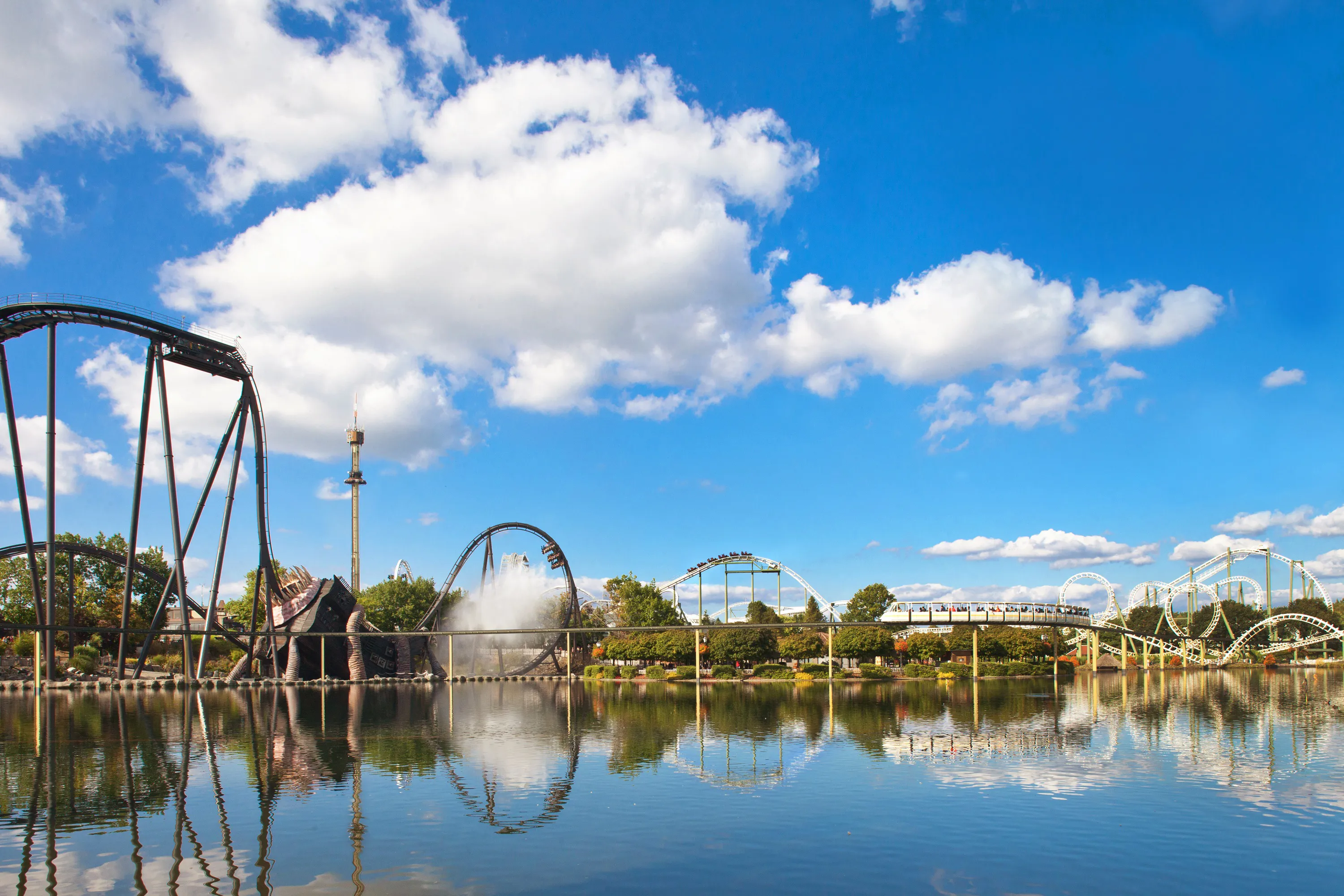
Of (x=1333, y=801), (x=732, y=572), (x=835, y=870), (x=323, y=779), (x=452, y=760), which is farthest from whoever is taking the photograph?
(x=732, y=572)

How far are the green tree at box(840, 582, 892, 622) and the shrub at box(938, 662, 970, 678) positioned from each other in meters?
32.6

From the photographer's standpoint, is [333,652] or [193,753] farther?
[333,652]

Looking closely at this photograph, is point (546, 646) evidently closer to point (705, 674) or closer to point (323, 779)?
point (705, 674)

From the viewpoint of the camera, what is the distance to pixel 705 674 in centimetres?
6994

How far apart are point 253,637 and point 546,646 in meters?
24.7

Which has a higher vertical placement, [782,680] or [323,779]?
[323,779]

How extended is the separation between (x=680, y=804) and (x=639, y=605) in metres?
79.2

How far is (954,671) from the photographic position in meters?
68.7

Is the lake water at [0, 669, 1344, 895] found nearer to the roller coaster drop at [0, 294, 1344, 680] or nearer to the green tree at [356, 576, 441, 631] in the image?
the roller coaster drop at [0, 294, 1344, 680]

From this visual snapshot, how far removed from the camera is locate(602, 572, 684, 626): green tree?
9756 cm

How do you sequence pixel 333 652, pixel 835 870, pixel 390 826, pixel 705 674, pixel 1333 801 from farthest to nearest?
pixel 333 652 → pixel 705 674 → pixel 1333 801 → pixel 390 826 → pixel 835 870

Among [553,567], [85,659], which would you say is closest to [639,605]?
[553,567]

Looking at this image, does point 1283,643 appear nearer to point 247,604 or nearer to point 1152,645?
point 1152,645

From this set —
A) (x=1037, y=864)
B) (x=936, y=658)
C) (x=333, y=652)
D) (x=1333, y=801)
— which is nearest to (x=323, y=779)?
(x=1037, y=864)
